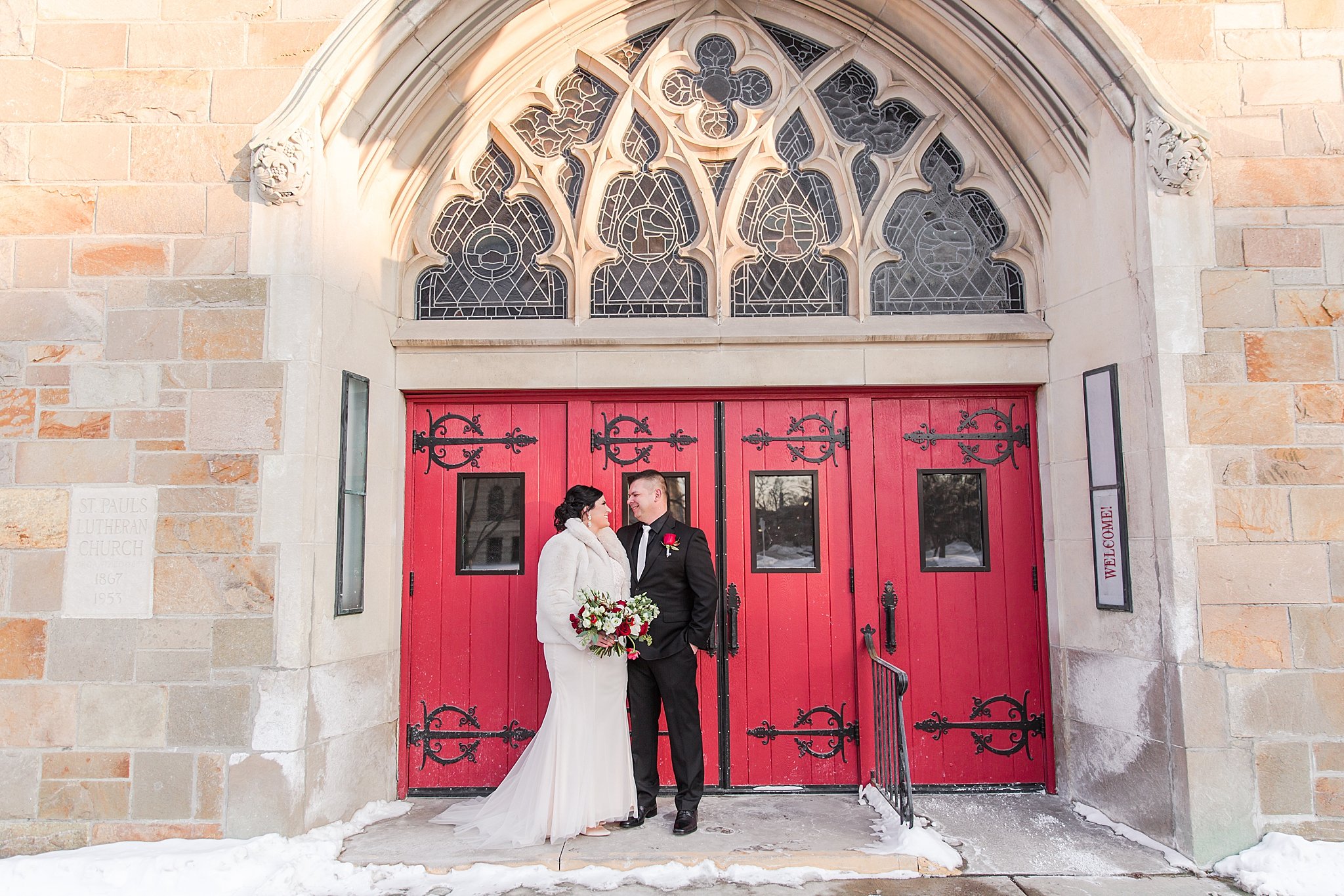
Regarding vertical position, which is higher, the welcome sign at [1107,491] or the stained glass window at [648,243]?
the stained glass window at [648,243]

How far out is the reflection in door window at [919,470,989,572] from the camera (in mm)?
5051

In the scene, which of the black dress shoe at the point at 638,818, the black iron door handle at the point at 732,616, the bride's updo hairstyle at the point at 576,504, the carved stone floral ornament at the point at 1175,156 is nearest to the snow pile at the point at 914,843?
the black dress shoe at the point at 638,818

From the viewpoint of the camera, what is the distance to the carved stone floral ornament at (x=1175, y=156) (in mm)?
4156

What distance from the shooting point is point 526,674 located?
5004mm

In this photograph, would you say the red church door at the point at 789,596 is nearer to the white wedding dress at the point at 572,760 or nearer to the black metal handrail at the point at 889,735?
the black metal handrail at the point at 889,735

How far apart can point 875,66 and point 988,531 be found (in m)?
2.84

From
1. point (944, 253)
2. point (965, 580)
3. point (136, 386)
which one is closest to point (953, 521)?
point (965, 580)

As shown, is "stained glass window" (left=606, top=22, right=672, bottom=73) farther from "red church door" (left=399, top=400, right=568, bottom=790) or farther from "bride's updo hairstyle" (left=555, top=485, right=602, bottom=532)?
"bride's updo hairstyle" (left=555, top=485, right=602, bottom=532)

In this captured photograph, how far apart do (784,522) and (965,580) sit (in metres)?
1.08

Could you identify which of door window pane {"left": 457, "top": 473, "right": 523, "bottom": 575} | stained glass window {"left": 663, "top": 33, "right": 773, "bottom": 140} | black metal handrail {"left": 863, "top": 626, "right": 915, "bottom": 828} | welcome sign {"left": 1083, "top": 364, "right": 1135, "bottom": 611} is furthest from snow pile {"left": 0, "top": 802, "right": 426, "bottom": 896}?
stained glass window {"left": 663, "top": 33, "right": 773, "bottom": 140}

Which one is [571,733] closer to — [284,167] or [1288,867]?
[284,167]

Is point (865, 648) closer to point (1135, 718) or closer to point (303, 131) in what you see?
point (1135, 718)

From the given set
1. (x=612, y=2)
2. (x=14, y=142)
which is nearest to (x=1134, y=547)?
(x=612, y=2)

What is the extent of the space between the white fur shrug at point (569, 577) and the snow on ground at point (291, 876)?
1042 mm
